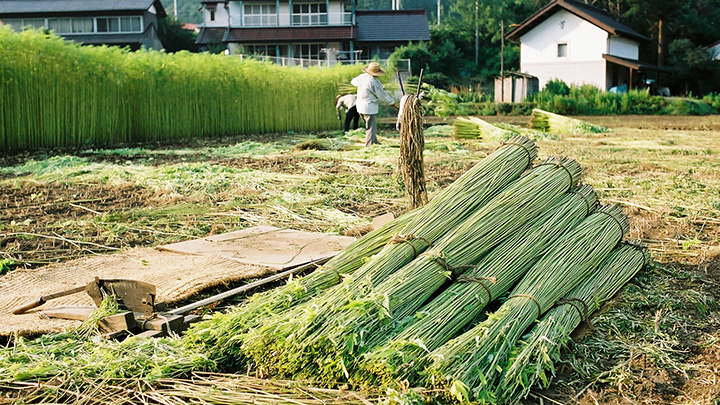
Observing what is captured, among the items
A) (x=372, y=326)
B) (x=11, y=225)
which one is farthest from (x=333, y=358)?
(x=11, y=225)

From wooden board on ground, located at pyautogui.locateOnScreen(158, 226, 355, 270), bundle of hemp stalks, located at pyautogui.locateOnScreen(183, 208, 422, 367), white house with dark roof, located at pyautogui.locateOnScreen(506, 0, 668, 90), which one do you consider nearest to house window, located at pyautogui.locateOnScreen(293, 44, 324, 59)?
white house with dark roof, located at pyautogui.locateOnScreen(506, 0, 668, 90)

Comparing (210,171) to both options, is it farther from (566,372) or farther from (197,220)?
(566,372)

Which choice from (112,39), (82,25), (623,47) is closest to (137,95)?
(623,47)

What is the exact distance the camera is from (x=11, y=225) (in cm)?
600

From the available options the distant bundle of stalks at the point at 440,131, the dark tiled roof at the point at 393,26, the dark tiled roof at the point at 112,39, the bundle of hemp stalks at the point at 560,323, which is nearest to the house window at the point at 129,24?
the dark tiled roof at the point at 112,39

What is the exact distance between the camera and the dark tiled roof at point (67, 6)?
4203 cm

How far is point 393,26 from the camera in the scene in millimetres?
45625

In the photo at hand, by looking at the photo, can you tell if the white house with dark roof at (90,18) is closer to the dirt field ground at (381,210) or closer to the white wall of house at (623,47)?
the white wall of house at (623,47)

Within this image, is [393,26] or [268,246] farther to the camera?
[393,26]

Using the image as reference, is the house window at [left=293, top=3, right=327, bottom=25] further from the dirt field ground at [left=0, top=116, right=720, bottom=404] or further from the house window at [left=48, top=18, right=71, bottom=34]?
the dirt field ground at [left=0, top=116, right=720, bottom=404]

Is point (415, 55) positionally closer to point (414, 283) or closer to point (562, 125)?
point (562, 125)

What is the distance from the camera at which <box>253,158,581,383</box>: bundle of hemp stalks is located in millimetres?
2736

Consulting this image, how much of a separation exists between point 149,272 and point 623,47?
1412 inches

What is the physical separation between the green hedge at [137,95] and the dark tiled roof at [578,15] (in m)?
A: 18.0
